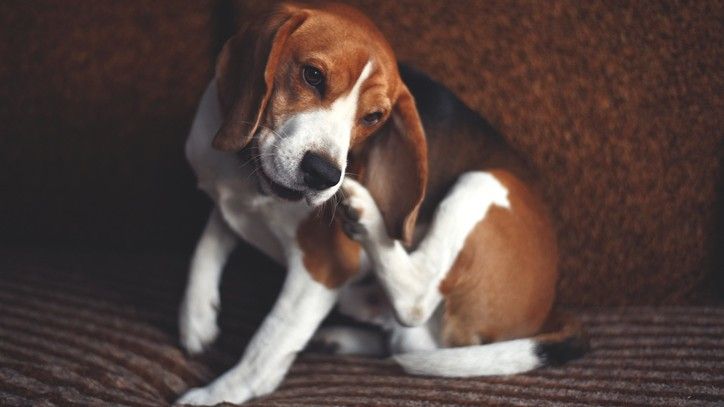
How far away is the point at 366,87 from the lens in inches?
65.6

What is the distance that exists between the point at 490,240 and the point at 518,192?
0.20 metres

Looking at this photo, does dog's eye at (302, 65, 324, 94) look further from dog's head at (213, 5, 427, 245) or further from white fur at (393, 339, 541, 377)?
white fur at (393, 339, 541, 377)

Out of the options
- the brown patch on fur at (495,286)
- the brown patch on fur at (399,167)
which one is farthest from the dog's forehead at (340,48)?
the brown patch on fur at (495,286)

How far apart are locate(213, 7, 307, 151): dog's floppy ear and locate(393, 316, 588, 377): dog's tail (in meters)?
0.76

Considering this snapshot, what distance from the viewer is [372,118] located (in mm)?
→ 1745

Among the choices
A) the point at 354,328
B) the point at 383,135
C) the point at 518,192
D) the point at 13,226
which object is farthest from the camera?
the point at 13,226

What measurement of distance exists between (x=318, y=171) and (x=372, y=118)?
11.5 inches

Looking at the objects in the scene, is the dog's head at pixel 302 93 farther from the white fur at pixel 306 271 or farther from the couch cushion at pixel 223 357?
the couch cushion at pixel 223 357

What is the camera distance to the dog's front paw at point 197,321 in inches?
79.3

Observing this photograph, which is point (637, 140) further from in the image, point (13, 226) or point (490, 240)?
point (13, 226)

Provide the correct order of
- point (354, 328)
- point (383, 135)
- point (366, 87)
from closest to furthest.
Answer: point (366, 87) → point (383, 135) → point (354, 328)

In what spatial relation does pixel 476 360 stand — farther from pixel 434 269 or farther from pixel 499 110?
pixel 499 110

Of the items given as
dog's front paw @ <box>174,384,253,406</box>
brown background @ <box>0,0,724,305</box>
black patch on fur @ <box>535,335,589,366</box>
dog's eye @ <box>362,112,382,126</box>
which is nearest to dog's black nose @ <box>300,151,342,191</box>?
dog's eye @ <box>362,112,382,126</box>

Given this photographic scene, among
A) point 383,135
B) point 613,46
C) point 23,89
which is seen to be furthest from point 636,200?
point 23,89
